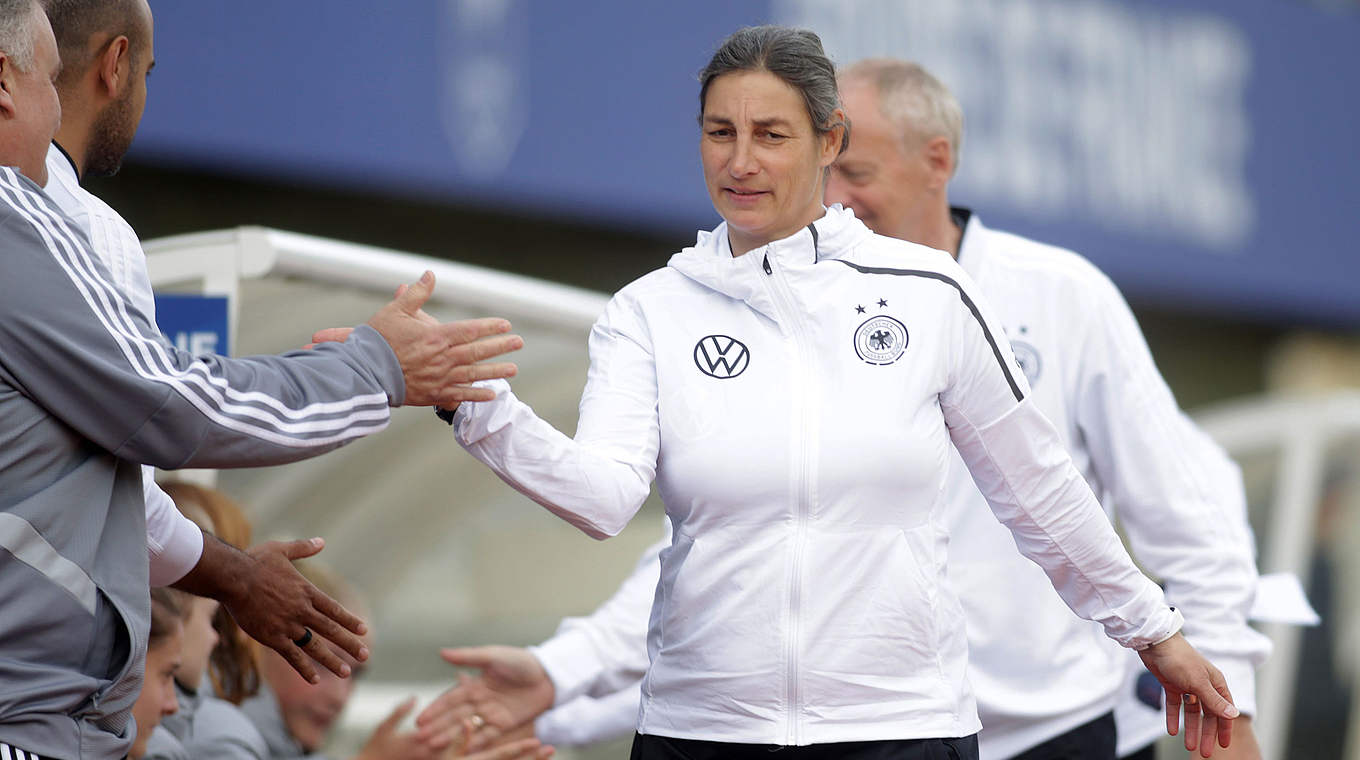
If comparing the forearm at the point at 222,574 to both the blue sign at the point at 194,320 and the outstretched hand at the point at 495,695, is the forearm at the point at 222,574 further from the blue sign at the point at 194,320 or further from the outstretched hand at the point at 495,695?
the blue sign at the point at 194,320

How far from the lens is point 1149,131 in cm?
1091

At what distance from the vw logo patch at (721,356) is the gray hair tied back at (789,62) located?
0.37 meters

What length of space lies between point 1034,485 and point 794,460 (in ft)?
1.57

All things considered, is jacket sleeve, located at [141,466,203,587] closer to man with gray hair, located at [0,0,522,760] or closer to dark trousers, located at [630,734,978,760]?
man with gray hair, located at [0,0,522,760]

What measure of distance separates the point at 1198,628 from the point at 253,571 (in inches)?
72.6

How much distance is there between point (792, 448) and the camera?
2604 millimetres

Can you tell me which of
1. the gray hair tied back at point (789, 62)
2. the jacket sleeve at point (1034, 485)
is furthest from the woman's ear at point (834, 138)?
the jacket sleeve at point (1034, 485)

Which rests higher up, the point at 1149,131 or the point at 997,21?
the point at 997,21

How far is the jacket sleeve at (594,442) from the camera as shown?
2576 millimetres

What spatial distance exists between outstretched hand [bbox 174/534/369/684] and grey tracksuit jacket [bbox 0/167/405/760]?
489 mm

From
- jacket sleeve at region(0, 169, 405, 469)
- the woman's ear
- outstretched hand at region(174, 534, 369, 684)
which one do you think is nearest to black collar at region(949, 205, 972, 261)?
the woman's ear

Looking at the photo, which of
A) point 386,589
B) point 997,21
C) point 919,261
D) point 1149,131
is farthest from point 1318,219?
point 919,261

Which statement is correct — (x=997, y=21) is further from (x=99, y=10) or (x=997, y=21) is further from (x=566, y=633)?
(x=99, y=10)

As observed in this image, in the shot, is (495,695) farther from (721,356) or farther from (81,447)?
(81,447)
